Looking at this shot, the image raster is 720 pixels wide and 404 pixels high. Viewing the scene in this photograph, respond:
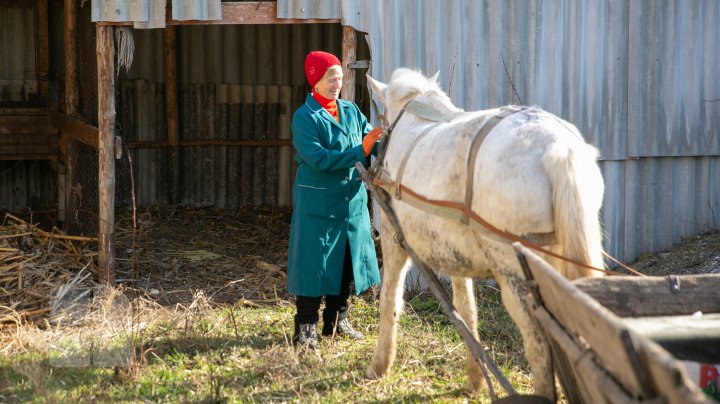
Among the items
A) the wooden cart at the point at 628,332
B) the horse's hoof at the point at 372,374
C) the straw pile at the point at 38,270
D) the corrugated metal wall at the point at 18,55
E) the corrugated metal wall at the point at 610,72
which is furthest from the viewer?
the corrugated metal wall at the point at 18,55

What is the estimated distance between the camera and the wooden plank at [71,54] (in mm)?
8180

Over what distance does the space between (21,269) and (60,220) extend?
2895mm

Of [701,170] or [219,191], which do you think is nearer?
[701,170]

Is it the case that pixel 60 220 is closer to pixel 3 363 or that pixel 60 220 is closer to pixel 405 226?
pixel 3 363

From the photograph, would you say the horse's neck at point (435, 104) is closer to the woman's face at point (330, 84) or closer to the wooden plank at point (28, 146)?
the woman's face at point (330, 84)

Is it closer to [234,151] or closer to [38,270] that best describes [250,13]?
[38,270]

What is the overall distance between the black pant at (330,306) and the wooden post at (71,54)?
155 inches

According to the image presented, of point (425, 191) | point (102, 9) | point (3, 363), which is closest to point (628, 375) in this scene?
point (425, 191)

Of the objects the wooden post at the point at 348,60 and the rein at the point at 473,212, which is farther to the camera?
the wooden post at the point at 348,60

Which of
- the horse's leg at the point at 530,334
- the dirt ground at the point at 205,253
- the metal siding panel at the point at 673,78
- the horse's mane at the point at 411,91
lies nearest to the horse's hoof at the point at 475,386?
the horse's leg at the point at 530,334

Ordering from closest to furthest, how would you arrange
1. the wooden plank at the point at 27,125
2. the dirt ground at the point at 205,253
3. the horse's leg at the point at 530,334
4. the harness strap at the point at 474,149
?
1. the horse's leg at the point at 530,334
2. the harness strap at the point at 474,149
3. the dirt ground at the point at 205,253
4. the wooden plank at the point at 27,125

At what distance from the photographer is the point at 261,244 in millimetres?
9391

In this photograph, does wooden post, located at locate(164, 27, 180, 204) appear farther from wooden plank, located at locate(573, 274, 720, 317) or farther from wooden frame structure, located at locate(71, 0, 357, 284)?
wooden plank, located at locate(573, 274, 720, 317)

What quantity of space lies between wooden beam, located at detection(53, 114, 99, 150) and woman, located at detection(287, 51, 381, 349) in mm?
2458
